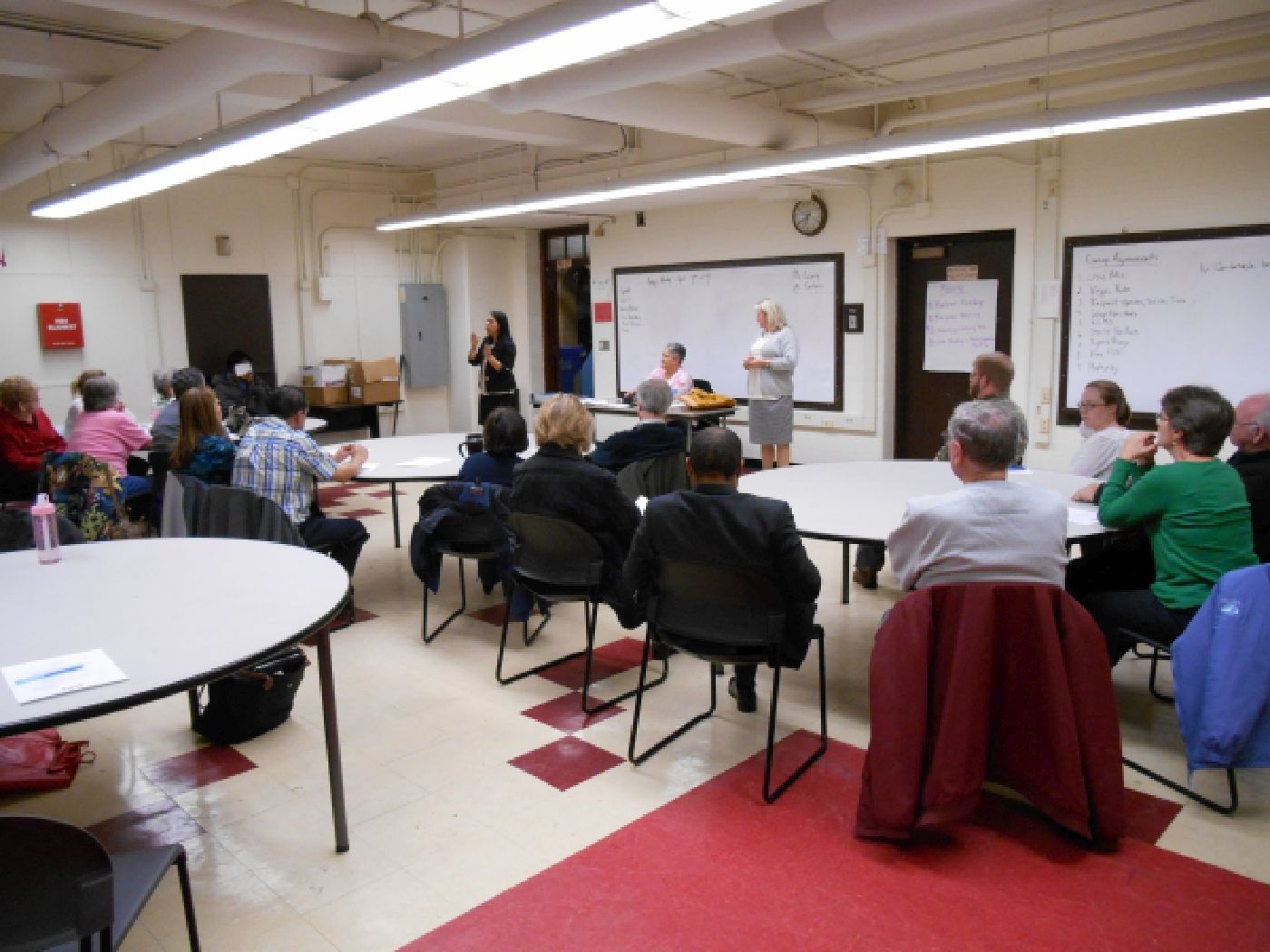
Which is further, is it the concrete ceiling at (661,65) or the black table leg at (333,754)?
the concrete ceiling at (661,65)

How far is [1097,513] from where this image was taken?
3309 millimetres

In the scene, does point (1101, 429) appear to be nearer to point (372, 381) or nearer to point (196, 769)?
point (196, 769)

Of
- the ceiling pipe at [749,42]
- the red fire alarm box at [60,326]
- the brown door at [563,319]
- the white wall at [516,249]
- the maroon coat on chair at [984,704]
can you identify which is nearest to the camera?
the maroon coat on chair at [984,704]

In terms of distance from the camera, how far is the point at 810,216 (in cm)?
806

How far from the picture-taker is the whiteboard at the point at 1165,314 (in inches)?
233

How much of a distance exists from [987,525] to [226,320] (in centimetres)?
832

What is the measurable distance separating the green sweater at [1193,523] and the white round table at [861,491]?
21 centimetres

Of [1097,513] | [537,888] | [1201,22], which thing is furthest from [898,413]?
[537,888]

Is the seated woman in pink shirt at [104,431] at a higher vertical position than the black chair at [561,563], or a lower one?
higher

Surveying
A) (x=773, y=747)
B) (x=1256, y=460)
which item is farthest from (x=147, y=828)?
(x=1256, y=460)

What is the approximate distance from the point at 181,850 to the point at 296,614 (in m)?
0.64

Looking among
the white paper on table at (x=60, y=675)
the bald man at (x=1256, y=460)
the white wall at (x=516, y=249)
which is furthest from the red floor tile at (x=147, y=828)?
the white wall at (x=516, y=249)

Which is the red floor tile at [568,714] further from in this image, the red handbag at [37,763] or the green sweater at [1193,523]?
the green sweater at [1193,523]

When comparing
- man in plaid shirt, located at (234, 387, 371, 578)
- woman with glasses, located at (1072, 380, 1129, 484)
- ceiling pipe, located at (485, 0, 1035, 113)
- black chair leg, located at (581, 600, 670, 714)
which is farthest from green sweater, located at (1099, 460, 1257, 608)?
man in plaid shirt, located at (234, 387, 371, 578)
